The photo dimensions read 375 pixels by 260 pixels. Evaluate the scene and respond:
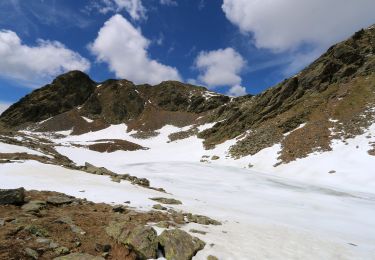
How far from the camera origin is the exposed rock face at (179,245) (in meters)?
9.57

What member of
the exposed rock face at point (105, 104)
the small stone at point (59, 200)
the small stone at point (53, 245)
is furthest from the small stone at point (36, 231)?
the exposed rock face at point (105, 104)

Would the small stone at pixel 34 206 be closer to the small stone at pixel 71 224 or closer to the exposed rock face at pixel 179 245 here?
the small stone at pixel 71 224

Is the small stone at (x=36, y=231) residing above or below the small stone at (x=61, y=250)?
above

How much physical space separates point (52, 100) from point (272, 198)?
417 ft

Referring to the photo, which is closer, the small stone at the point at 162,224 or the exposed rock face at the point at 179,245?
the exposed rock face at the point at 179,245

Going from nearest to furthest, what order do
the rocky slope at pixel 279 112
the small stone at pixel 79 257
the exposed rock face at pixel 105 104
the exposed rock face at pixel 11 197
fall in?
the small stone at pixel 79 257, the exposed rock face at pixel 11 197, the rocky slope at pixel 279 112, the exposed rock face at pixel 105 104

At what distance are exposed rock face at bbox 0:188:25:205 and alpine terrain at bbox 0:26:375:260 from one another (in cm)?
4

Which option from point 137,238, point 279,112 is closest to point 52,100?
point 279,112

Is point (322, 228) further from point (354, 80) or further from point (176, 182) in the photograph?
point (354, 80)

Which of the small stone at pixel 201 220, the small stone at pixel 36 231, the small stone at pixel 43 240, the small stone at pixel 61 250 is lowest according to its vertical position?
the small stone at pixel 61 250

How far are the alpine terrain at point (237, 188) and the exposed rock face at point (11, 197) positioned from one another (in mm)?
37

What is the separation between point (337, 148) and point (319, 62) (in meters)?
32.8

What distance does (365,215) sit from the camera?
750 inches

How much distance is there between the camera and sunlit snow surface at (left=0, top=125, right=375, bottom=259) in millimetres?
12062
